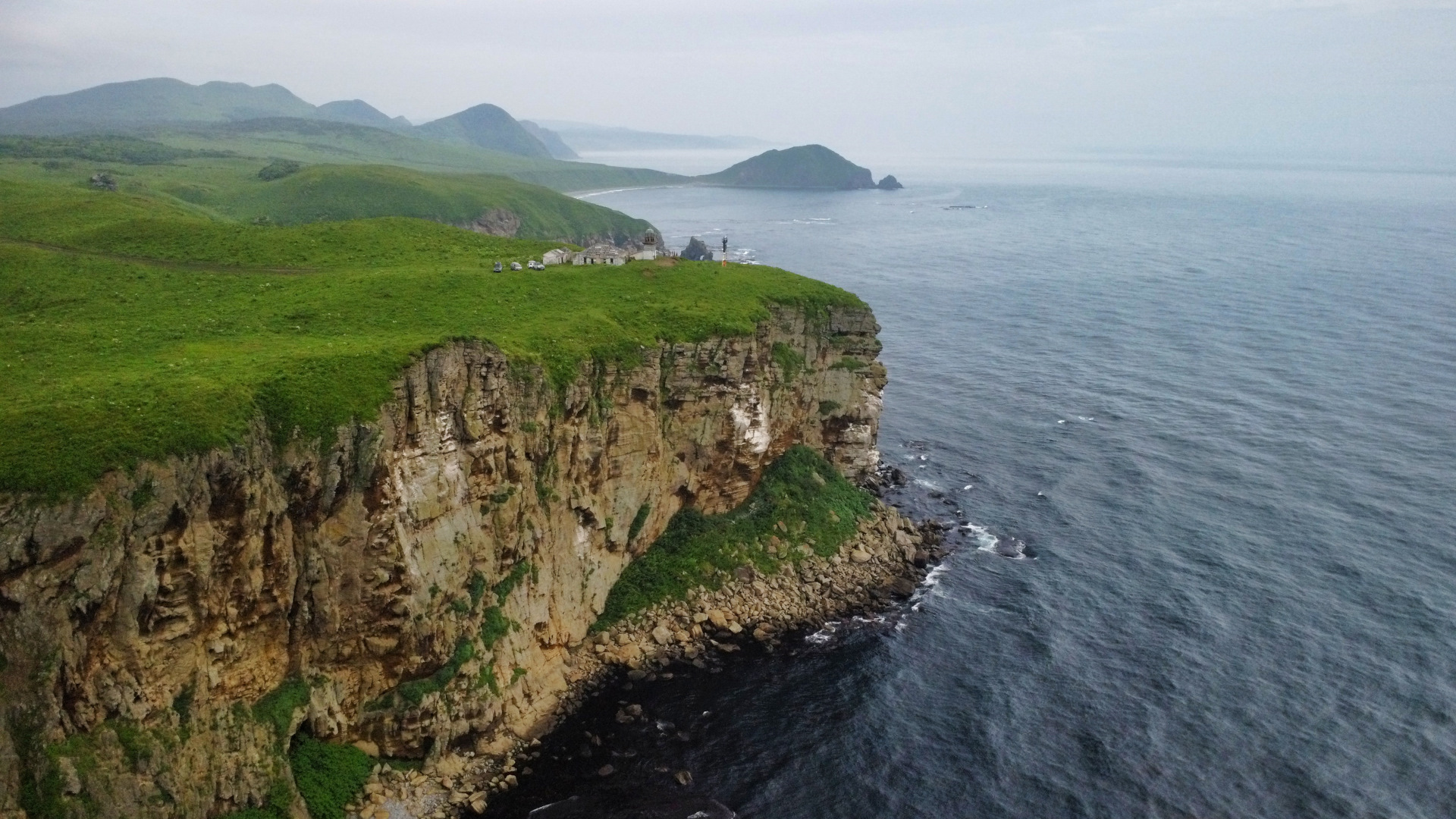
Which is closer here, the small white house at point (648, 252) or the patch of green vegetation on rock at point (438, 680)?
the patch of green vegetation on rock at point (438, 680)

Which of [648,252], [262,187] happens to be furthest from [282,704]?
[262,187]

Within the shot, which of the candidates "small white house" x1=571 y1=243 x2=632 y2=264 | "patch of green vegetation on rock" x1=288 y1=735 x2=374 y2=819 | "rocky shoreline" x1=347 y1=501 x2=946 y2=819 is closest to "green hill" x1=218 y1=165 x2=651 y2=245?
"small white house" x1=571 y1=243 x2=632 y2=264

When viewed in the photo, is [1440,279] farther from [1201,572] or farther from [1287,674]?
[1287,674]

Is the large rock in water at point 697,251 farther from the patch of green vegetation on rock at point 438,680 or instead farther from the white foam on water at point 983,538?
the patch of green vegetation on rock at point 438,680

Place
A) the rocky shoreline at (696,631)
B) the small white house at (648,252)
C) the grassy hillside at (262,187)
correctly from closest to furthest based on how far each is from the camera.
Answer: the rocky shoreline at (696,631) → the small white house at (648,252) → the grassy hillside at (262,187)

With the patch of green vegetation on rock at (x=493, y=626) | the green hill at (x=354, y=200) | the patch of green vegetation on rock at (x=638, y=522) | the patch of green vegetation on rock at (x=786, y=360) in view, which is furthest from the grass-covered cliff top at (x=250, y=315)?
the green hill at (x=354, y=200)

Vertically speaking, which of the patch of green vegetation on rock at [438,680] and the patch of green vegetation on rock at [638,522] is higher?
the patch of green vegetation on rock at [638,522]

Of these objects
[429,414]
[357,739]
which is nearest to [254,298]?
[429,414]

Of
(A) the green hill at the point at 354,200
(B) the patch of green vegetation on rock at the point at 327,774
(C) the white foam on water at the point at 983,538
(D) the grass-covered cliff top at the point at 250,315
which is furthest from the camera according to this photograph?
(A) the green hill at the point at 354,200
